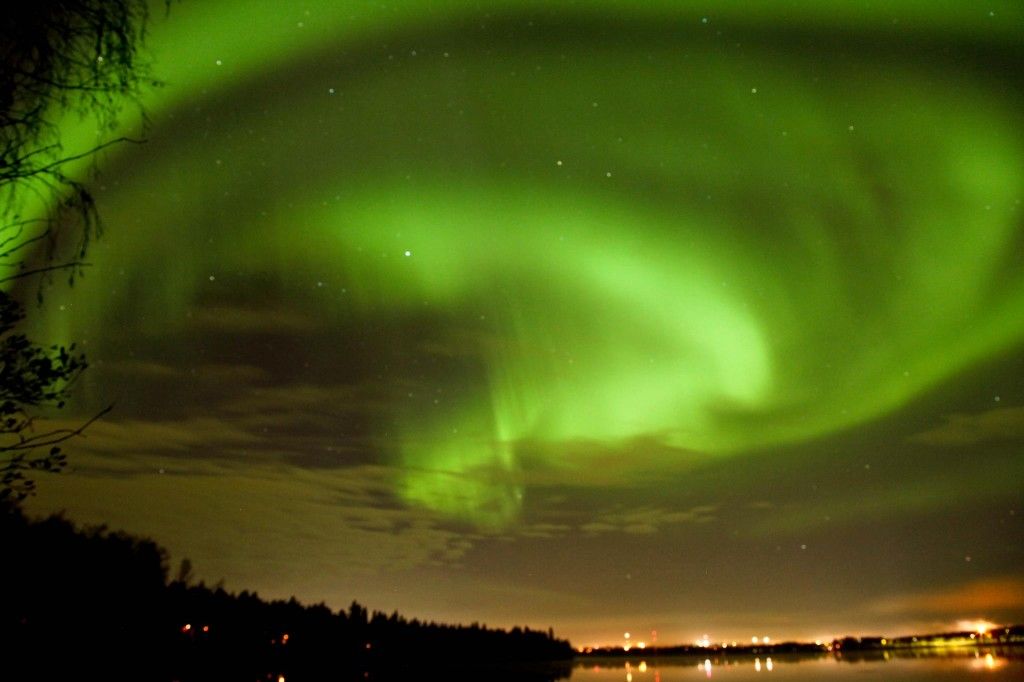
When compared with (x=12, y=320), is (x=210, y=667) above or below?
below

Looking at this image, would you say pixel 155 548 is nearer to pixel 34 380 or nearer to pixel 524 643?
pixel 34 380

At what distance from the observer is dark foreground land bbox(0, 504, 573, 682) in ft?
77.8

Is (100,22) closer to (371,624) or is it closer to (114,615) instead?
(114,615)

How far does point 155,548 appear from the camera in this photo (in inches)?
2795

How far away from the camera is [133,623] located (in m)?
51.1

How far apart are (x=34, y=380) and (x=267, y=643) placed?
88353 mm

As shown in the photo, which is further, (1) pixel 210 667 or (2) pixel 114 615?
(1) pixel 210 667

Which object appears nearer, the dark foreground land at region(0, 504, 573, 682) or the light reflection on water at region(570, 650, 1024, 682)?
the dark foreground land at region(0, 504, 573, 682)

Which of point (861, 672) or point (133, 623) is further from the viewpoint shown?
point (861, 672)

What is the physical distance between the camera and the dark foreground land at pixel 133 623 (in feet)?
77.8

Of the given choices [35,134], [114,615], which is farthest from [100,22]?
[114,615]

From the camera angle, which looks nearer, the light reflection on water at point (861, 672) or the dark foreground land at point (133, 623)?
the dark foreground land at point (133, 623)

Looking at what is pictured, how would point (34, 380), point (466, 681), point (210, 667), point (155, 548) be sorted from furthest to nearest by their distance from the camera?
point (155, 548)
point (466, 681)
point (210, 667)
point (34, 380)

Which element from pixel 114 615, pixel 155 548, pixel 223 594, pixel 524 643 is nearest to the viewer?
pixel 114 615
